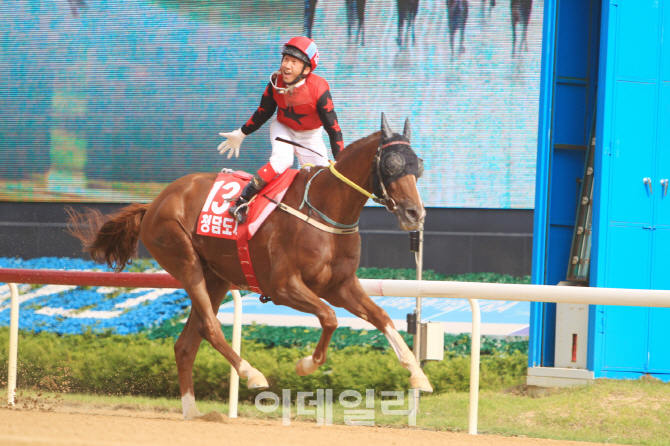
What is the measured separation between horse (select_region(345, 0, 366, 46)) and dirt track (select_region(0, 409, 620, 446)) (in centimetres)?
904

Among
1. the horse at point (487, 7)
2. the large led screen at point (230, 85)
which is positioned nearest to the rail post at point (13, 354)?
the large led screen at point (230, 85)

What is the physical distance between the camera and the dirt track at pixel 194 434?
3111 millimetres

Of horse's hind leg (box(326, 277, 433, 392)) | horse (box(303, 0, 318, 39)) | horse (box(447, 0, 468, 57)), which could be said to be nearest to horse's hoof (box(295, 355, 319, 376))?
horse's hind leg (box(326, 277, 433, 392))

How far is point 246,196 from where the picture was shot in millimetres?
3682

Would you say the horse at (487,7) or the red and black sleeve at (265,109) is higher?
the horse at (487,7)

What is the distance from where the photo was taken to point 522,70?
11648 mm

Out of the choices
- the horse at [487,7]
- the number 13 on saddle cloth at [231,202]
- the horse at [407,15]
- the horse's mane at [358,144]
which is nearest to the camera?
the horse's mane at [358,144]

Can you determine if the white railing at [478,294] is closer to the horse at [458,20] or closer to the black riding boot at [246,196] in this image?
the black riding boot at [246,196]

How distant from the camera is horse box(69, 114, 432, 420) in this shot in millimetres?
3309

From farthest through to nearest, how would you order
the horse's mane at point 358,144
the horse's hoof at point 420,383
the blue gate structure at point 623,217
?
1. the blue gate structure at point 623,217
2. the horse's mane at point 358,144
3. the horse's hoof at point 420,383

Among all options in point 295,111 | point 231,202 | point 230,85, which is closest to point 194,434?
point 231,202

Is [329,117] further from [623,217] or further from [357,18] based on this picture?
[357,18]

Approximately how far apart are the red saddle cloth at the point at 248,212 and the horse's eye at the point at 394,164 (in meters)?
0.63

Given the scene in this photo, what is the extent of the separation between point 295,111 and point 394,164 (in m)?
0.73
